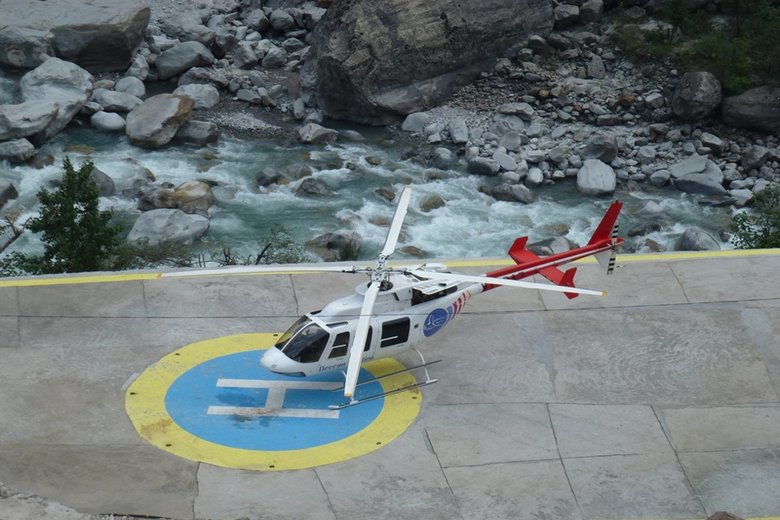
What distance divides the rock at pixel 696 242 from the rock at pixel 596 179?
3.45 m

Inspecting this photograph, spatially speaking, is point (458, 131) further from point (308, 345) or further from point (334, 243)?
point (308, 345)

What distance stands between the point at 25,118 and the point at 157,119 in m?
3.61

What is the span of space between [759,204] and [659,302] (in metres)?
10.4

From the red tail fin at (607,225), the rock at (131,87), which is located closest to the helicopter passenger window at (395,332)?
the red tail fin at (607,225)

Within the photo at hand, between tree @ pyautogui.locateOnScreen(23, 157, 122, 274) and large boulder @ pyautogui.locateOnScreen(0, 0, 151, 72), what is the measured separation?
→ 49.5 ft

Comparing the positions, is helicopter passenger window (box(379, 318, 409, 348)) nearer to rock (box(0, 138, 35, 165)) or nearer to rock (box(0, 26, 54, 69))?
rock (box(0, 138, 35, 165))

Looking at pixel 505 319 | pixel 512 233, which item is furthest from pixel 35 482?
pixel 512 233

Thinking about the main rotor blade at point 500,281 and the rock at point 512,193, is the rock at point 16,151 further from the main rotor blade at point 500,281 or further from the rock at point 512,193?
the main rotor blade at point 500,281

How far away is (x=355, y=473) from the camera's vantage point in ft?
46.1

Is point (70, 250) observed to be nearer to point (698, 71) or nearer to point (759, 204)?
point (759, 204)

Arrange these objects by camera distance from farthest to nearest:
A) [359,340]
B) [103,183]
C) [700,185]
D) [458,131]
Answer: [458,131] < [700,185] < [103,183] < [359,340]

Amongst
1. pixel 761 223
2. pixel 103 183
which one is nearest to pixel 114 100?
pixel 103 183

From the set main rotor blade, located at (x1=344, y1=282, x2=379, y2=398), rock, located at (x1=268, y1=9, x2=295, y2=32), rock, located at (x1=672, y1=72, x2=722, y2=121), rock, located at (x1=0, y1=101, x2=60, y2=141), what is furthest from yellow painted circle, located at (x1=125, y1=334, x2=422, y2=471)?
rock, located at (x1=268, y1=9, x2=295, y2=32)

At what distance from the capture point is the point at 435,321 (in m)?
15.9
